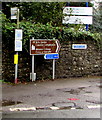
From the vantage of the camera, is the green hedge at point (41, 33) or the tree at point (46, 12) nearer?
the green hedge at point (41, 33)

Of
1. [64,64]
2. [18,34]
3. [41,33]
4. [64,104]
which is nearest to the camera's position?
[64,104]

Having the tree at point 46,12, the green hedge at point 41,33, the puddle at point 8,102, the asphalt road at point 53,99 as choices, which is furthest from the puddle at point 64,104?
the tree at point 46,12

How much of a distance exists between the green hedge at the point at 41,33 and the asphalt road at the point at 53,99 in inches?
74.7

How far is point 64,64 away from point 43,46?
1542 mm

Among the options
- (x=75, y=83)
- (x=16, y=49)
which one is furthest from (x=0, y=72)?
(x=75, y=83)

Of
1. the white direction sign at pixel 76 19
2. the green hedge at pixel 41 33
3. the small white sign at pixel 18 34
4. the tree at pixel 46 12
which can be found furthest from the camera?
the white direction sign at pixel 76 19

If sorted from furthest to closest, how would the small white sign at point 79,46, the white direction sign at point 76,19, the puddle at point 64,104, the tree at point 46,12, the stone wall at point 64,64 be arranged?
the white direction sign at point 76,19, the tree at point 46,12, the small white sign at point 79,46, the stone wall at point 64,64, the puddle at point 64,104

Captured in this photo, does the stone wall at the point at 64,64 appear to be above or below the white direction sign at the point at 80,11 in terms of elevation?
below

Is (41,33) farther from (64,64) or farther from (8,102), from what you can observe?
(8,102)

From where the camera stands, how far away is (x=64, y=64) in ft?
35.6

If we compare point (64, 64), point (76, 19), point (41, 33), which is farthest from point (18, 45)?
point (76, 19)

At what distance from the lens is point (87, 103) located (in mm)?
6578

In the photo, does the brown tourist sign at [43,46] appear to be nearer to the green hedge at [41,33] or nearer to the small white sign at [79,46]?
the green hedge at [41,33]

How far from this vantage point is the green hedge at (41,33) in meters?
9.45
